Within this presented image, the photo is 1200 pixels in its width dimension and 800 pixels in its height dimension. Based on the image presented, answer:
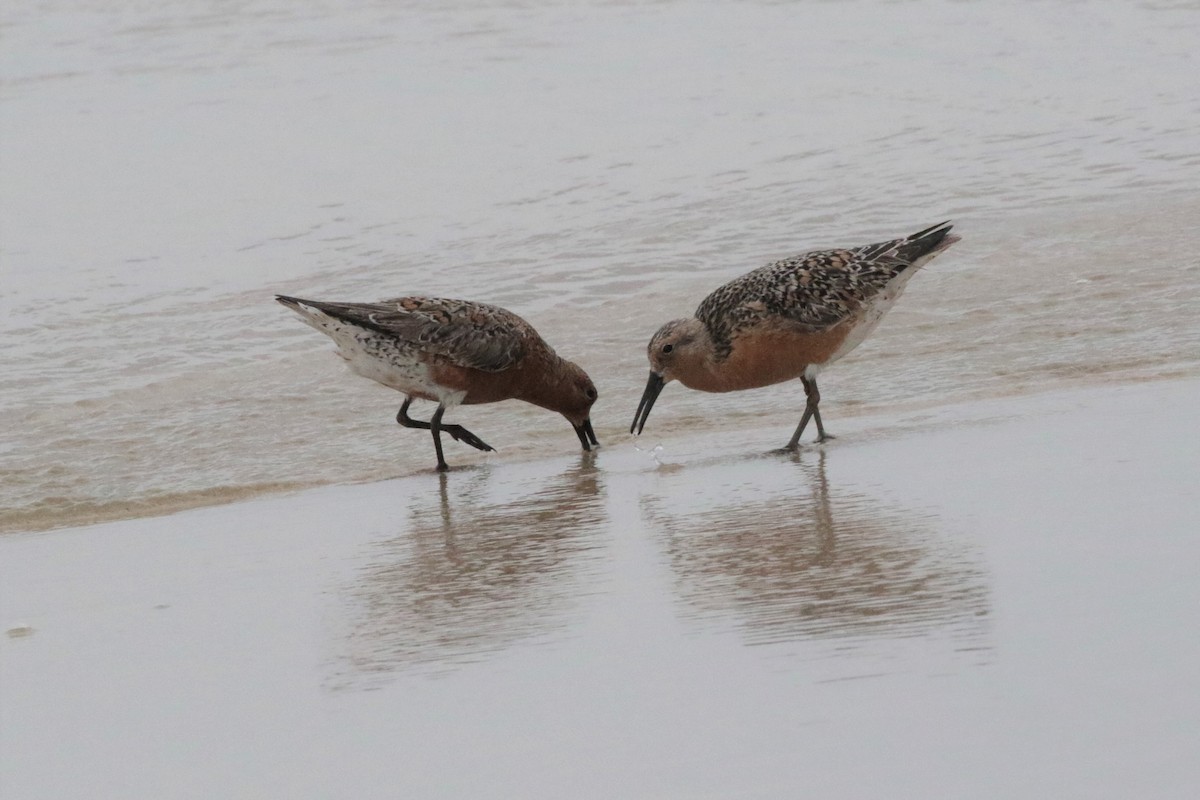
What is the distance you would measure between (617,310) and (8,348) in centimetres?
395

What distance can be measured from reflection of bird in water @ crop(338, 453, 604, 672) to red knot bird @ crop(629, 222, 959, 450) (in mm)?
930

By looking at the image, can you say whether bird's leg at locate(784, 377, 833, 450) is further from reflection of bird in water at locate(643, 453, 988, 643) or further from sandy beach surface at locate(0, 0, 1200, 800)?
reflection of bird in water at locate(643, 453, 988, 643)

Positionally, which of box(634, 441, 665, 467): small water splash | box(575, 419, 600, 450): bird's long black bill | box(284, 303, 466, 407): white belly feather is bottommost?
box(575, 419, 600, 450): bird's long black bill

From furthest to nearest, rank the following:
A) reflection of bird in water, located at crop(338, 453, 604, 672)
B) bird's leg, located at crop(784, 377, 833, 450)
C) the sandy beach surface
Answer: bird's leg, located at crop(784, 377, 833, 450) < reflection of bird in water, located at crop(338, 453, 604, 672) < the sandy beach surface

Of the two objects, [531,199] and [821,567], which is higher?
[821,567]

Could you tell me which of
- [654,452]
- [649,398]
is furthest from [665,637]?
[649,398]

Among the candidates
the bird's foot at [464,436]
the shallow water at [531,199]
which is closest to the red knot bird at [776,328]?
the shallow water at [531,199]

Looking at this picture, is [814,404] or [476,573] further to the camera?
[814,404]

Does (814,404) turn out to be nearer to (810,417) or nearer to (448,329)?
(810,417)

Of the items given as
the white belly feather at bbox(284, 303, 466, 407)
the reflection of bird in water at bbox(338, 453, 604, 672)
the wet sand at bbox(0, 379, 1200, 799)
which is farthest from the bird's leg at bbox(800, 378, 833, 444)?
the white belly feather at bbox(284, 303, 466, 407)

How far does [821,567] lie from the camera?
16.4ft

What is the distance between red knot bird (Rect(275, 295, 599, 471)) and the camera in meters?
8.64

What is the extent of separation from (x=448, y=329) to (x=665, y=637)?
15.4 ft

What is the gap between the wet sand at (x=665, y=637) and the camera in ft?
11.5
